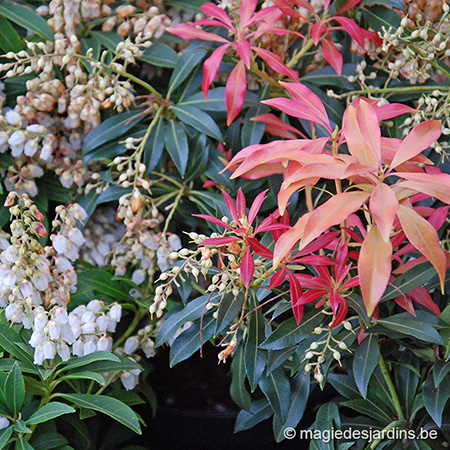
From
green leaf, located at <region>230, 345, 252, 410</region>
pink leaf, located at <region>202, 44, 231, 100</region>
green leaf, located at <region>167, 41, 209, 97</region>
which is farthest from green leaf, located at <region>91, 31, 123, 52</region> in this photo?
green leaf, located at <region>230, 345, 252, 410</region>

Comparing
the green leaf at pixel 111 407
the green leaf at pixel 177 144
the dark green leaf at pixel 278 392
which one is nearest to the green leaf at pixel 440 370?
the dark green leaf at pixel 278 392

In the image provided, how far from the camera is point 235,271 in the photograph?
0.76 meters

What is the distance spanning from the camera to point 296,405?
0.88 meters

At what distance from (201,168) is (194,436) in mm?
589

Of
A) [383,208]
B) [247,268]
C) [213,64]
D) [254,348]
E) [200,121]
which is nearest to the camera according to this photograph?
[383,208]

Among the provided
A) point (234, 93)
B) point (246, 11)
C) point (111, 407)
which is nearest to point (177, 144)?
point (234, 93)

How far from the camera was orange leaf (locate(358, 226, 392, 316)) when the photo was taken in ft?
1.87

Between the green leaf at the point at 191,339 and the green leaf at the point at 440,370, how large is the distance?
347mm

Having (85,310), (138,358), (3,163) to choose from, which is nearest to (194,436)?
(138,358)

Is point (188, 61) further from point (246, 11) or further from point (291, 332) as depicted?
point (291, 332)

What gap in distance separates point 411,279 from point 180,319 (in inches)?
14.8

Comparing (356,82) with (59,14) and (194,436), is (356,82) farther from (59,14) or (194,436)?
(194,436)

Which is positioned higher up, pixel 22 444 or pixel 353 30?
pixel 353 30

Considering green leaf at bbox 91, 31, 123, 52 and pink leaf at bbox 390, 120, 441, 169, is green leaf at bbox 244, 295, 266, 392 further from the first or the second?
green leaf at bbox 91, 31, 123, 52
